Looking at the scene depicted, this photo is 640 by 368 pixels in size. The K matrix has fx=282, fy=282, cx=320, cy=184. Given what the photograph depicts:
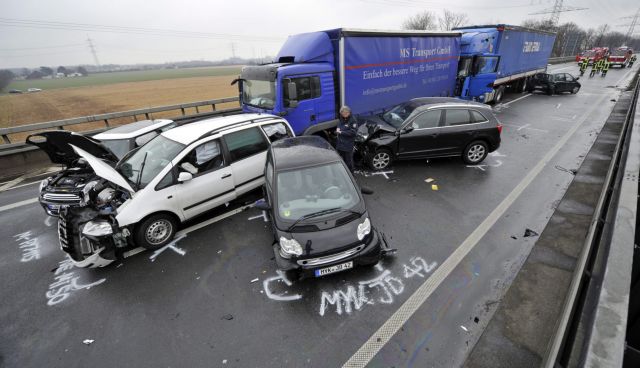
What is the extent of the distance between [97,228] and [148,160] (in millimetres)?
1443

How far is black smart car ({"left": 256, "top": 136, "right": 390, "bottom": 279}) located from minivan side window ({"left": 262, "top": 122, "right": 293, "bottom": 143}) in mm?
1578

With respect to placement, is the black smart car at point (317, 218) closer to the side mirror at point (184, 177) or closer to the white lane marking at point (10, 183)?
the side mirror at point (184, 177)

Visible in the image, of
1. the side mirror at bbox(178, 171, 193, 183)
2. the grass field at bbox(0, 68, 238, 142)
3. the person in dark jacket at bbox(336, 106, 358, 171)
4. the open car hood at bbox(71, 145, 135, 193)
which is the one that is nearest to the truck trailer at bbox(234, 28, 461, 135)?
the person in dark jacket at bbox(336, 106, 358, 171)

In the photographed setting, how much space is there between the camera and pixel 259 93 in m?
7.80

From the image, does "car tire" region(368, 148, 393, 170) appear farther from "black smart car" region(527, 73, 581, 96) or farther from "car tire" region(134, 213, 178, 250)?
"black smart car" region(527, 73, 581, 96)

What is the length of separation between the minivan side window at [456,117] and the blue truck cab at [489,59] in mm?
7447

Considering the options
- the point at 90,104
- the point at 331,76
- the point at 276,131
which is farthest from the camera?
the point at 90,104

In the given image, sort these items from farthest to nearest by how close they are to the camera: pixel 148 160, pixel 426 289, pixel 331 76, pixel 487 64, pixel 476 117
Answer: pixel 487 64 < pixel 331 76 < pixel 476 117 < pixel 148 160 < pixel 426 289

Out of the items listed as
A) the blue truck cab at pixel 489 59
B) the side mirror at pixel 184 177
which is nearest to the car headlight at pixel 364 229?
the side mirror at pixel 184 177

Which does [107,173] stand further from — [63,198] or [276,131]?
[276,131]

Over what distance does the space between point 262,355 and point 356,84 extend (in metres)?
7.63

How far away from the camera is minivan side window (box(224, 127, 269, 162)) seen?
5527 mm

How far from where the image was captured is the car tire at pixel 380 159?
7.46 meters

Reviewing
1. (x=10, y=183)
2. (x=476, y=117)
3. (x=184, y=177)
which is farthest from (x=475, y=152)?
(x=10, y=183)
